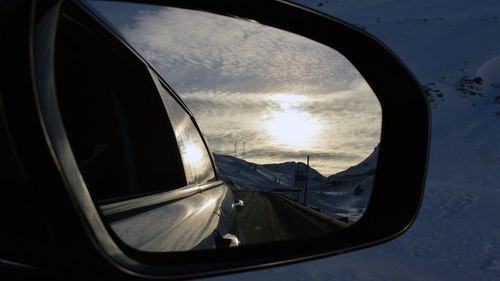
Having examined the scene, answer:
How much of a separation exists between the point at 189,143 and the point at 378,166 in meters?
1.08

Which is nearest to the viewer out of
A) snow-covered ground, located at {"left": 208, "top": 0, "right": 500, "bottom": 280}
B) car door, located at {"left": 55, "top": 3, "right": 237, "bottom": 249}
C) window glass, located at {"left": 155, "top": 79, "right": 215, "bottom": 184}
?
car door, located at {"left": 55, "top": 3, "right": 237, "bottom": 249}

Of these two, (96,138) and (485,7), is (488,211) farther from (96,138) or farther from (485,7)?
(485,7)

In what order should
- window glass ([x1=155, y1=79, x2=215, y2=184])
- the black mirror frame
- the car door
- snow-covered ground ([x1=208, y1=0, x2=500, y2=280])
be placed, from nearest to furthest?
the black mirror frame < the car door < window glass ([x1=155, y1=79, x2=215, y2=184]) < snow-covered ground ([x1=208, y1=0, x2=500, y2=280])

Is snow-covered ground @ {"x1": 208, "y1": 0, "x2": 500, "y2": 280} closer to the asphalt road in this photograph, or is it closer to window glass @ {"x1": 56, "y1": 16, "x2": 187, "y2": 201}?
the asphalt road

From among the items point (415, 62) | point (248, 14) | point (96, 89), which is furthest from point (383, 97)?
point (415, 62)

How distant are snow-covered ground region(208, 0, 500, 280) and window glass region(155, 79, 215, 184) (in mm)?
4568

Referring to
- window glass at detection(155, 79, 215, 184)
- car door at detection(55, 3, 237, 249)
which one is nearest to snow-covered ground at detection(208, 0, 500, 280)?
window glass at detection(155, 79, 215, 184)

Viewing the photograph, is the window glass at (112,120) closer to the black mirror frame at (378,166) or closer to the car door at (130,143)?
the car door at (130,143)

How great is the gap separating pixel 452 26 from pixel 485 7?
1730cm

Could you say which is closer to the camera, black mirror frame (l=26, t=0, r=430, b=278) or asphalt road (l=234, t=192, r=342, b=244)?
black mirror frame (l=26, t=0, r=430, b=278)

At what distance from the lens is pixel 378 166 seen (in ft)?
7.30

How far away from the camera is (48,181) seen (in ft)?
2.93

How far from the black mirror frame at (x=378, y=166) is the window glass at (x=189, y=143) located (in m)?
0.85

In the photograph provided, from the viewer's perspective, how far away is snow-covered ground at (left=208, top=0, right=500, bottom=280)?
12016mm
